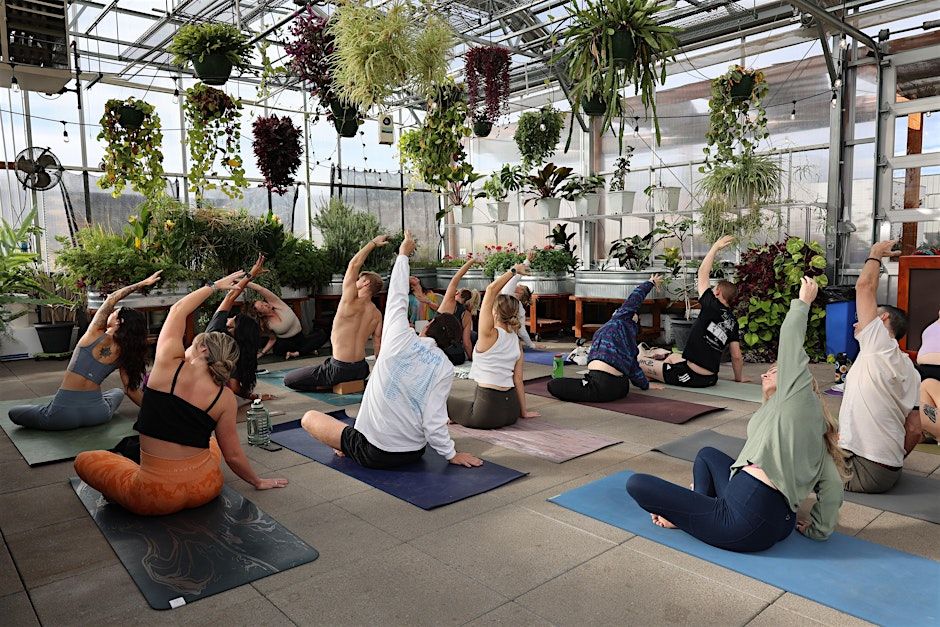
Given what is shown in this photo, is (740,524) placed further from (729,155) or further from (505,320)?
(729,155)

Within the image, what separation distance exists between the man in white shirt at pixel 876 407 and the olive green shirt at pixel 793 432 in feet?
2.98

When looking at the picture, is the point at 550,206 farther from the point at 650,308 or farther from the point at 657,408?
the point at 657,408

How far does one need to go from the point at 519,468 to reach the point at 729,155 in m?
6.20

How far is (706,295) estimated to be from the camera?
6520 millimetres

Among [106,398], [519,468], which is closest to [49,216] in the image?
[106,398]

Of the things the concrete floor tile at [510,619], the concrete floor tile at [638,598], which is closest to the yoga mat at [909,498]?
the concrete floor tile at [638,598]

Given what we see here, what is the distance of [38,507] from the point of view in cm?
363

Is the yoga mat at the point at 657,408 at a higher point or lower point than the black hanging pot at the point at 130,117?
lower

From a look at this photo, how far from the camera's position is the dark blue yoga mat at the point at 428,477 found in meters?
3.70

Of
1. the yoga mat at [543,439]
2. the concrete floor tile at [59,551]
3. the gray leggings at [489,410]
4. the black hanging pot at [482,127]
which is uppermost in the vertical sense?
the black hanging pot at [482,127]

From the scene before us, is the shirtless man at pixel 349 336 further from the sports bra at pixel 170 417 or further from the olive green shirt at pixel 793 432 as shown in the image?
the olive green shirt at pixel 793 432

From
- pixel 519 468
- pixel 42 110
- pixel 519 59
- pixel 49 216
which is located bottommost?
pixel 519 468

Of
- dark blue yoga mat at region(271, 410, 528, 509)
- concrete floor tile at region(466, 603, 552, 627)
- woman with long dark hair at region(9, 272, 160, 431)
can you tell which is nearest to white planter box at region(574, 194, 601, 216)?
dark blue yoga mat at region(271, 410, 528, 509)

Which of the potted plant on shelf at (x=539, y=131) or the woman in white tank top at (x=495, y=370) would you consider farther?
the potted plant on shelf at (x=539, y=131)
